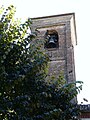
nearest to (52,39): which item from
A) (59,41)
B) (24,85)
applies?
(59,41)

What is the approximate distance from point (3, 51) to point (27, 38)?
0.78 metres

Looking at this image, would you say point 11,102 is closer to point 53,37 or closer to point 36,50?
point 36,50

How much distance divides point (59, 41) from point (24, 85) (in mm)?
8177

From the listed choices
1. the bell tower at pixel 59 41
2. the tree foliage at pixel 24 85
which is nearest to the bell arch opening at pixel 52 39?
the bell tower at pixel 59 41

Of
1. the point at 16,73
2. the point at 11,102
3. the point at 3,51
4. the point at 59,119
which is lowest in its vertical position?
the point at 59,119

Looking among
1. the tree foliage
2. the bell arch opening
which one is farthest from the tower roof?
the tree foliage

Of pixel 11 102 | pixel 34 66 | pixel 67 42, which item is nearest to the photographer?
pixel 11 102

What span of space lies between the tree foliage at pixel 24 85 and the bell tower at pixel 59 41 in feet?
16.9

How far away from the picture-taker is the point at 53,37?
15.4 meters

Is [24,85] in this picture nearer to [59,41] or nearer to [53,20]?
[59,41]

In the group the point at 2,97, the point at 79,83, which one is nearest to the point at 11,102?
the point at 2,97

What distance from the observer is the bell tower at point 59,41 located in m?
13.7

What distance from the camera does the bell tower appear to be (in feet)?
44.8

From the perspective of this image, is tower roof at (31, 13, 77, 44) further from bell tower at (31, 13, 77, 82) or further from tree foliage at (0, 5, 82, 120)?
tree foliage at (0, 5, 82, 120)
